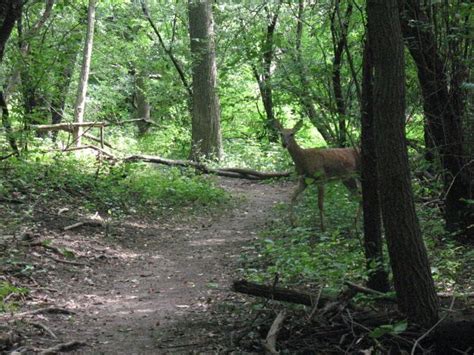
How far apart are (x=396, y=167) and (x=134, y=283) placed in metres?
4.37

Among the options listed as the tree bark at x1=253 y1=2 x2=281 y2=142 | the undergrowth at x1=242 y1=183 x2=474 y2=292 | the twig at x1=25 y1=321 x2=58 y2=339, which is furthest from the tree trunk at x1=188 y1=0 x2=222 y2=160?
the twig at x1=25 y1=321 x2=58 y2=339

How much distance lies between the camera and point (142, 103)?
27.8 m

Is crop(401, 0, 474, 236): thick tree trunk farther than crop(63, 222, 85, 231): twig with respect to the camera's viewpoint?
No

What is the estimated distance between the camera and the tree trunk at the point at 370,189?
18.2 feet

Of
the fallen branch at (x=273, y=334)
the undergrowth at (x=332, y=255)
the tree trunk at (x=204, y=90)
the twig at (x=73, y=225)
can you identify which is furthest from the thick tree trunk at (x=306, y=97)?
the fallen branch at (x=273, y=334)

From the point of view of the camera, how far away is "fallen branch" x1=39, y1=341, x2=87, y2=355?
16.2ft

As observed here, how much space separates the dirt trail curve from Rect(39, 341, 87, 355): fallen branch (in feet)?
0.36

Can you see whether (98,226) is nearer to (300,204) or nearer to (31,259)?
(31,259)

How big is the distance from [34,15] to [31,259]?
10.4 meters

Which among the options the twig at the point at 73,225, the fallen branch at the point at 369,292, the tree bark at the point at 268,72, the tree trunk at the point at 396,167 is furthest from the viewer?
the twig at the point at 73,225

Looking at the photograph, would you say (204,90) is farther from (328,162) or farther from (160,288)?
(160,288)

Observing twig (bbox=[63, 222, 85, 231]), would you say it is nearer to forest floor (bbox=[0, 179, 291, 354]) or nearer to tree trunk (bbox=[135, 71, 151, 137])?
forest floor (bbox=[0, 179, 291, 354])

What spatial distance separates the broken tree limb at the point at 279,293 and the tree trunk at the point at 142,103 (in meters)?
19.7

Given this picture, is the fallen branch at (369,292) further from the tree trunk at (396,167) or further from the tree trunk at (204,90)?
the tree trunk at (204,90)
